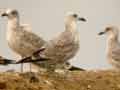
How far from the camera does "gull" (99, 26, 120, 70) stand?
14.8m

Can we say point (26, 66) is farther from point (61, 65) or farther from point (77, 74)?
point (77, 74)

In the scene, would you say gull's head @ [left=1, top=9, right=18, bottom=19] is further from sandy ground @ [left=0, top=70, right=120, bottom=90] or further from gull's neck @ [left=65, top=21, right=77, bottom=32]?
sandy ground @ [left=0, top=70, right=120, bottom=90]

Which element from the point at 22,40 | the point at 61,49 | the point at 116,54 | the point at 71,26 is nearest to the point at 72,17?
the point at 71,26

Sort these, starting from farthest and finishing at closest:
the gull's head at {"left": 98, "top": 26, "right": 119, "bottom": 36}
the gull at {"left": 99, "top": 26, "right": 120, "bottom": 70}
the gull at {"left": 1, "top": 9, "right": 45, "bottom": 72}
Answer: the gull's head at {"left": 98, "top": 26, "right": 119, "bottom": 36} < the gull at {"left": 99, "top": 26, "right": 120, "bottom": 70} < the gull at {"left": 1, "top": 9, "right": 45, "bottom": 72}

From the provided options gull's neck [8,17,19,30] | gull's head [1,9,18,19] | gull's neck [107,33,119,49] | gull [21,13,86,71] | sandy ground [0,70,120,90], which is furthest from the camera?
gull's neck [107,33,119,49]

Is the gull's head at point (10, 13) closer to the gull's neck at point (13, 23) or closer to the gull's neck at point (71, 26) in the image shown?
the gull's neck at point (13, 23)

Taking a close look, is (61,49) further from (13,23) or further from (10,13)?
(10,13)

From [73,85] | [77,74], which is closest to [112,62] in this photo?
[77,74]

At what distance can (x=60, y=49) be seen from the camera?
13.0m

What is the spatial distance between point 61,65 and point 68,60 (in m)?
0.44

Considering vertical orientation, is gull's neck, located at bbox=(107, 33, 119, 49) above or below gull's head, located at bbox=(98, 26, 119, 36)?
below

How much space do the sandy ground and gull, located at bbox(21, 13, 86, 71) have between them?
864mm

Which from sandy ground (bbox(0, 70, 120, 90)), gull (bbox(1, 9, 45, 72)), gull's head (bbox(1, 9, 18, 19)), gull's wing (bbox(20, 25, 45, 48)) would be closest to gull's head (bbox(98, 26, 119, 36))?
gull's head (bbox(1, 9, 18, 19))

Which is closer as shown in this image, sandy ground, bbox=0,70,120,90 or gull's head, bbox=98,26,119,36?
sandy ground, bbox=0,70,120,90
